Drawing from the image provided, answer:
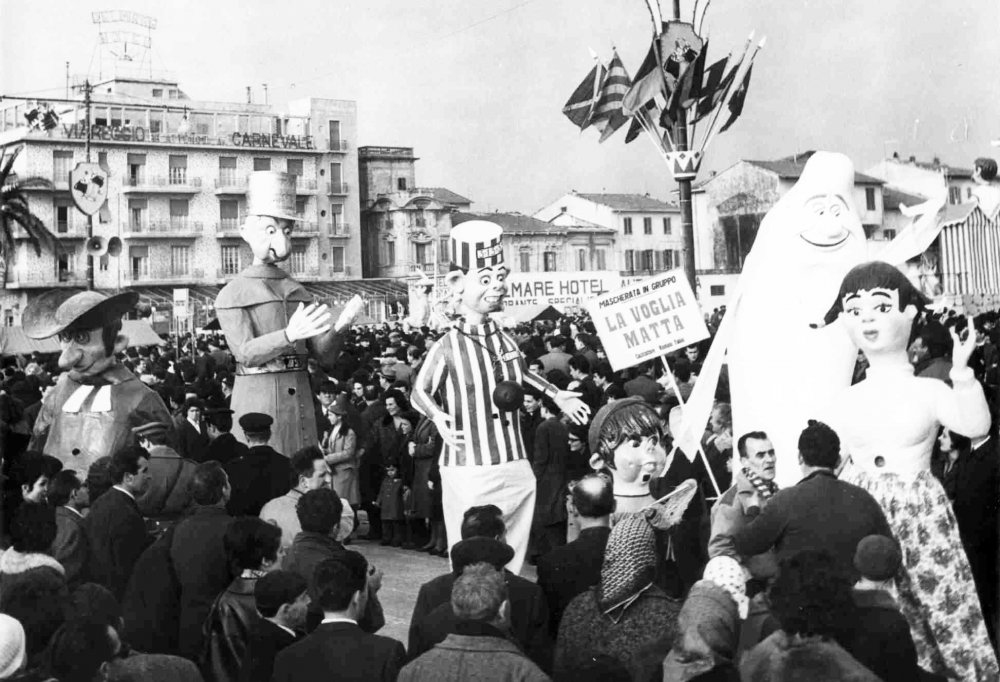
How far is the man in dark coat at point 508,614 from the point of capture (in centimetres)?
479

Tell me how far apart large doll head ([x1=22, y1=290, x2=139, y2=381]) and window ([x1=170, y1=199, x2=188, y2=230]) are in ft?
106

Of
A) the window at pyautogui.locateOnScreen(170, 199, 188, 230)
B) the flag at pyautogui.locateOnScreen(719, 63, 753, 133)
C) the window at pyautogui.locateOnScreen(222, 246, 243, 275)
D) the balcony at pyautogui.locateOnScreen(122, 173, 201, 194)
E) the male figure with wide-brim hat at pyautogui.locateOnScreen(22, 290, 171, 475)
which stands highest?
the balcony at pyautogui.locateOnScreen(122, 173, 201, 194)

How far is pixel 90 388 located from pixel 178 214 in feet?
109

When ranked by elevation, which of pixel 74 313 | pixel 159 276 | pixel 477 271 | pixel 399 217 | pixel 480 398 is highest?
pixel 399 217

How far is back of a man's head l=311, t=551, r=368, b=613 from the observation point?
14.6ft

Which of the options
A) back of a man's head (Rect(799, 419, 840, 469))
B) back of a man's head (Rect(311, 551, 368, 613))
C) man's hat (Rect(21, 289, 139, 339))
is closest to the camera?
back of a man's head (Rect(311, 551, 368, 613))

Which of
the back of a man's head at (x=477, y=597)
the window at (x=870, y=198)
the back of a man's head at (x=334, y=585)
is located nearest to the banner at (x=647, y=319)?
the back of a man's head at (x=334, y=585)

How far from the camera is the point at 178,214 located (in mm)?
40094

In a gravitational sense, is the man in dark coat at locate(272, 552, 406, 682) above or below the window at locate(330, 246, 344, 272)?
below

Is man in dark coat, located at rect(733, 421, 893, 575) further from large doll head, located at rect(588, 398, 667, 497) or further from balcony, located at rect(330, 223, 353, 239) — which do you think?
balcony, located at rect(330, 223, 353, 239)

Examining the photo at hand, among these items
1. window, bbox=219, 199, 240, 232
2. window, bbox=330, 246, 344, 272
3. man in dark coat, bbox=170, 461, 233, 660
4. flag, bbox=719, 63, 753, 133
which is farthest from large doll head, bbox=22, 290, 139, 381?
window, bbox=219, 199, 240, 232

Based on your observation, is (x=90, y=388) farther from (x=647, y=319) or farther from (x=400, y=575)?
(x=647, y=319)

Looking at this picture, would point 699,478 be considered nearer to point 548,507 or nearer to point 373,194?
point 548,507

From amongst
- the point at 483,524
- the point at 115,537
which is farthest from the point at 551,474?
the point at 483,524
